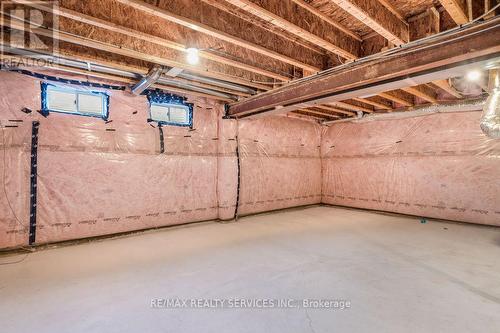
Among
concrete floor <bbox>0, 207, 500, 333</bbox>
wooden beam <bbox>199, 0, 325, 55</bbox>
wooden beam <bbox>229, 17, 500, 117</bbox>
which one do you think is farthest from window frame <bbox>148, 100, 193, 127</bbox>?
wooden beam <bbox>199, 0, 325, 55</bbox>

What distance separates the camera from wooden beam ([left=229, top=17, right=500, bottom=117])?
6.30ft

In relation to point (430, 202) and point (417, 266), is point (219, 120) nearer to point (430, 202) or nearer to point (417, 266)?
point (417, 266)

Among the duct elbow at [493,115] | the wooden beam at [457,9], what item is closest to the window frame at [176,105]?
the wooden beam at [457,9]

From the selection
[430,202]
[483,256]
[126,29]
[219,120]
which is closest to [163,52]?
[126,29]

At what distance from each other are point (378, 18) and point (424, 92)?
2.76 meters

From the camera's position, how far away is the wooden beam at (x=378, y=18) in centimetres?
178

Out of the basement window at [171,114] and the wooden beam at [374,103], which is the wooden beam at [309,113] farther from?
the basement window at [171,114]

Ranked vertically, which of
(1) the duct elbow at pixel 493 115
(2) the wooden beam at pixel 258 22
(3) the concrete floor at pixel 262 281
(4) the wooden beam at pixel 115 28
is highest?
(2) the wooden beam at pixel 258 22

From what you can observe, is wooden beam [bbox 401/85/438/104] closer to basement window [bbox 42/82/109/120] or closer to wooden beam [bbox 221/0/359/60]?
wooden beam [bbox 221/0/359/60]

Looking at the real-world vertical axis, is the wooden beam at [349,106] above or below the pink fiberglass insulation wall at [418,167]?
above

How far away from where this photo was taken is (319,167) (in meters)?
6.63

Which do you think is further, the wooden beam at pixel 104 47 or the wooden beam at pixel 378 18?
the wooden beam at pixel 104 47

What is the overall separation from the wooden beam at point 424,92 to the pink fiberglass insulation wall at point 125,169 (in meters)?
2.64

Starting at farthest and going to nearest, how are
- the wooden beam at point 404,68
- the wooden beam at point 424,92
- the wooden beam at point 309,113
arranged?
the wooden beam at point 309,113 → the wooden beam at point 424,92 → the wooden beam at point 404,68
